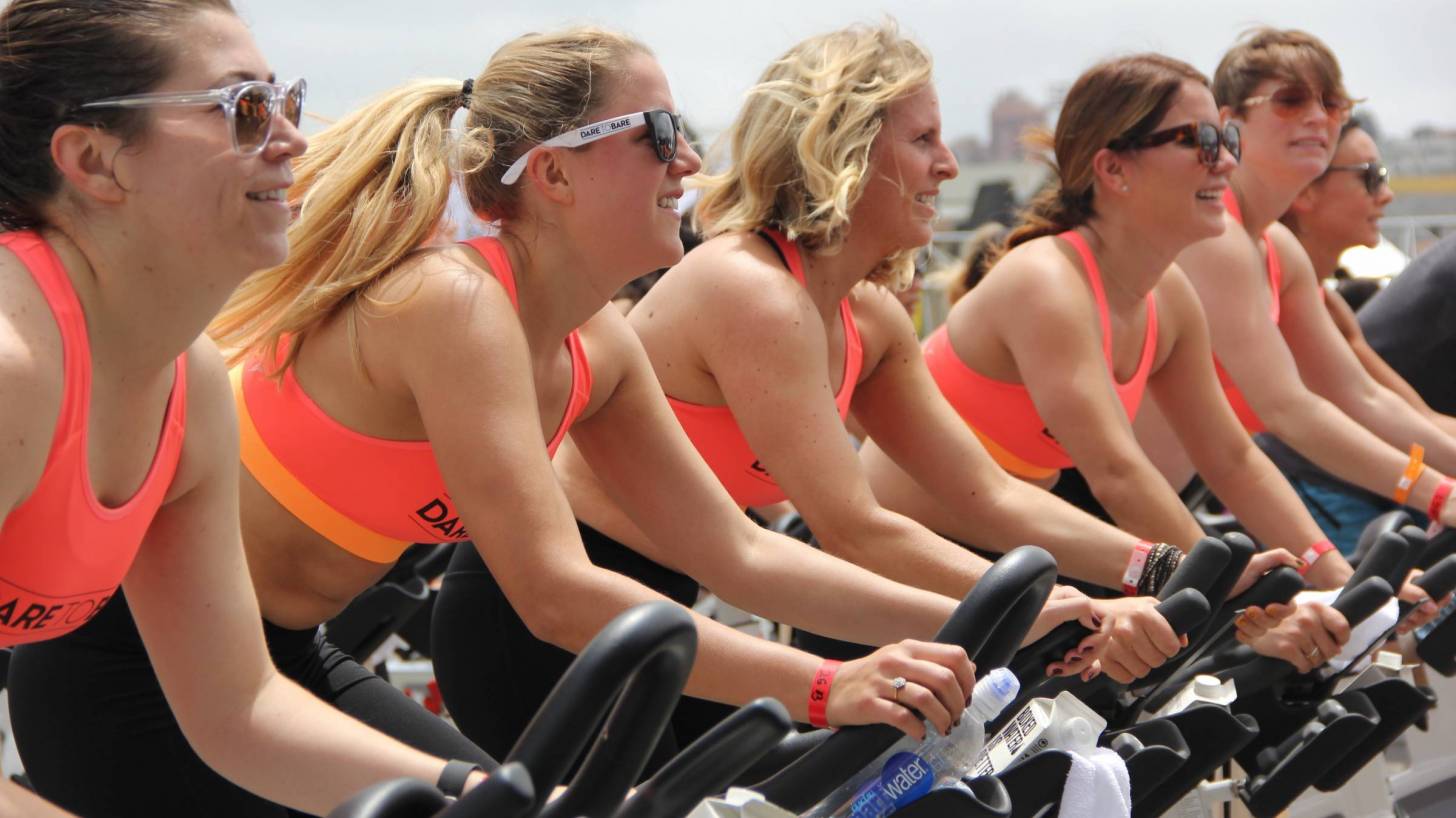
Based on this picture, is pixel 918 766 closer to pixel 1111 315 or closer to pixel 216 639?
pixel 216 639

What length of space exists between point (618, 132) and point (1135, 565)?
4.00ft

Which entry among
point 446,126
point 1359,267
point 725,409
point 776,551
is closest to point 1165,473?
point 725,409

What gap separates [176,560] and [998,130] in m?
26.4

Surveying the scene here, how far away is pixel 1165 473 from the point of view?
4352 mm

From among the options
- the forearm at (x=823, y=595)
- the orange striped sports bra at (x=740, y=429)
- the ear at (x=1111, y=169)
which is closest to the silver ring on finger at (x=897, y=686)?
the forearm at (x=823, y=595)

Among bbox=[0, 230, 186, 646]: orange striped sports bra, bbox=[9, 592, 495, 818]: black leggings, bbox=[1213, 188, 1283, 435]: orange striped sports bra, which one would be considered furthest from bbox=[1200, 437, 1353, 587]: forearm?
bbox=[0, 230, 186, 646]: orange striped sports bra

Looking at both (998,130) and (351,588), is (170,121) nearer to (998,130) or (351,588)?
(351,588)

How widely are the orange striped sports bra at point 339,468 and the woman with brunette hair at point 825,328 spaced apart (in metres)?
0.38

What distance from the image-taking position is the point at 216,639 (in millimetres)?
1842

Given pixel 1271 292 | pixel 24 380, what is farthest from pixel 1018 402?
pixel 24 380

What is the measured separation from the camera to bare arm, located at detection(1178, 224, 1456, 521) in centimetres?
412

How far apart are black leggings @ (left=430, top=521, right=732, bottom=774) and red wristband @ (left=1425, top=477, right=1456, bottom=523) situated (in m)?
2.09

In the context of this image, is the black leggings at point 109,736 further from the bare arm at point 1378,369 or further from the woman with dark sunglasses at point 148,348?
the bare arm at point 1378,369

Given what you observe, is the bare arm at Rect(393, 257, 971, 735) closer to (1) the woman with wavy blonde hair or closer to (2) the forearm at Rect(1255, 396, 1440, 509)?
(1) the woman with wavy blonde hair
